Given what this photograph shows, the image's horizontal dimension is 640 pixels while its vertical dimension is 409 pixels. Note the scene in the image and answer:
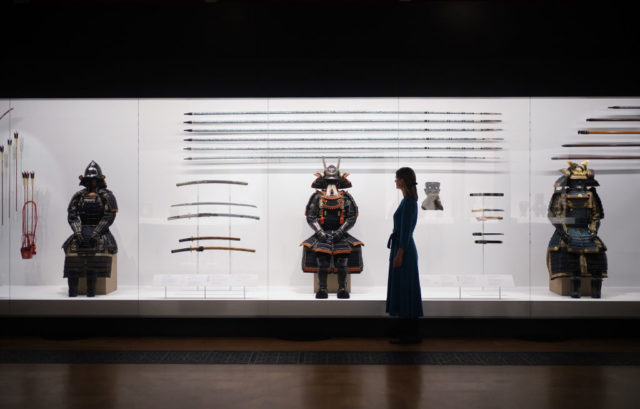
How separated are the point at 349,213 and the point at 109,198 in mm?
2614

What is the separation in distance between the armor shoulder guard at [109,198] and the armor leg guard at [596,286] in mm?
5125

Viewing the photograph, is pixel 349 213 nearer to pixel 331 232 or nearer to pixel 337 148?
pixel 331 232

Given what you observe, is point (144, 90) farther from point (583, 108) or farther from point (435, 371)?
point (583, 108)

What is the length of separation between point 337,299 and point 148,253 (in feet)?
7.21

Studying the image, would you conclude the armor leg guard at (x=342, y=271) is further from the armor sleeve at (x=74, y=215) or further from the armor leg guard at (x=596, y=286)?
the armor sleeve at (x=74, y=215)

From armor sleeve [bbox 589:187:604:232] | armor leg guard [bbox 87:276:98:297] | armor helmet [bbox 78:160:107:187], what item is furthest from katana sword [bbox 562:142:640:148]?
armor leg guard [bbox 87:276:98:297]

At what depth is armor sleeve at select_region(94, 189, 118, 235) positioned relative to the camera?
17.2ft

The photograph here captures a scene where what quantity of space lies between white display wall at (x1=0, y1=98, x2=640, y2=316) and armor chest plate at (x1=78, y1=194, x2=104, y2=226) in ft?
1.03

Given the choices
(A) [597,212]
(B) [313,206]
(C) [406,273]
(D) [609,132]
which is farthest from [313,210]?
(D) [609,132]

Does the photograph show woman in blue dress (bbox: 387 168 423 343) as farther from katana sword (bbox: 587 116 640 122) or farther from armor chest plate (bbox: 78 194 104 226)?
armor chest plate (bbox: 78 194 104 226)

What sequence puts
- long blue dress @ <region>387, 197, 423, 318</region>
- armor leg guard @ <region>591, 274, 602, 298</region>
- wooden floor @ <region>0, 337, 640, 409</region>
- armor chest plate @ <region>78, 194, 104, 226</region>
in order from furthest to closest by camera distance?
armor chest plate @ <region>78, 194, 104, 226</region>, armor leg guard @ <region>591, 274, 602, 298</region>, long blue dress @ <region>387, 197, 423, 318</region>, wooden floor @ <region>0, 337, 640, 409</region>

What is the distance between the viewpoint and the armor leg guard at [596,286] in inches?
197

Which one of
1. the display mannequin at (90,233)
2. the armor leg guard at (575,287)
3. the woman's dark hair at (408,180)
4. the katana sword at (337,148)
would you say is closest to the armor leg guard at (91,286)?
the display mannequin at (90,233)

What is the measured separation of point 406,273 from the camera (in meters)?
4.49
